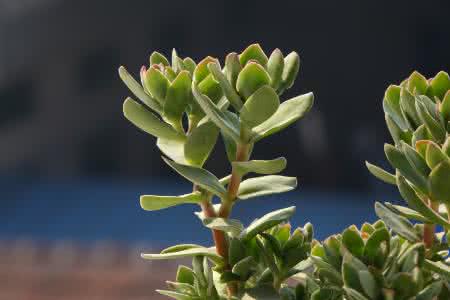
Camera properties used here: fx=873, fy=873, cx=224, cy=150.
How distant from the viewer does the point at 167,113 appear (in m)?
0.36

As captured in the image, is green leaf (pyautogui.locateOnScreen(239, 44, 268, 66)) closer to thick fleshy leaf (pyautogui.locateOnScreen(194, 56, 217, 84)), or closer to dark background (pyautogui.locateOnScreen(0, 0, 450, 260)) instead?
thick fleshy leaf (pyautogui.locateOnScreen(194, 56, 217, 84))

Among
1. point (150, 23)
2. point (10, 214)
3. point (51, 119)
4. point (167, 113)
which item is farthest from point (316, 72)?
point (167, 113)

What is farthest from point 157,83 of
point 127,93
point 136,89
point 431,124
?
point 127,93

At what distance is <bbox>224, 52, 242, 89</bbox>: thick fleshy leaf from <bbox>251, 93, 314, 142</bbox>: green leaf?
0.07 ft

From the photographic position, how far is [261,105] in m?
0.34

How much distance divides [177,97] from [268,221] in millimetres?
63

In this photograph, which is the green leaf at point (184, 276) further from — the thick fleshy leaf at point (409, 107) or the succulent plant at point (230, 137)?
the thick fleshy leaf at point (409, 107)

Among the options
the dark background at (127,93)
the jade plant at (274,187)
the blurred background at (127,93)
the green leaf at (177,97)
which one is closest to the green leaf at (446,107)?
the jade plant at (274,187)

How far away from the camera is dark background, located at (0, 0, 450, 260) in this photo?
4.03 meters

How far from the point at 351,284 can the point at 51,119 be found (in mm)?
4111

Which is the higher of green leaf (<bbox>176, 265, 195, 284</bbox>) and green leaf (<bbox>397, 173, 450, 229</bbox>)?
green leaf (<bbox>397, 173, 450, 229</bbox>)

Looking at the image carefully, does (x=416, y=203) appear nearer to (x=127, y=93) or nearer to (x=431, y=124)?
(x=431, y=124)

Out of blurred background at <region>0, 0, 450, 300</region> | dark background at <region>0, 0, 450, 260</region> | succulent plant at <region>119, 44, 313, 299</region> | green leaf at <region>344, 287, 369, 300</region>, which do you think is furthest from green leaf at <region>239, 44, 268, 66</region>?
dark background at <region>0, 0, 450, 260</region>

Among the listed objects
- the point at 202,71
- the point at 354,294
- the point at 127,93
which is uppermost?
the point at 127,93
